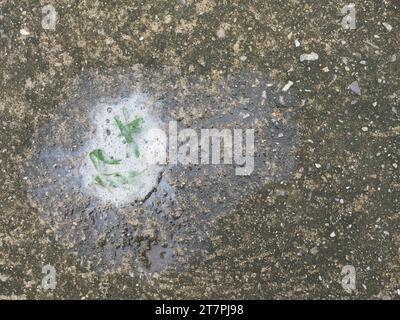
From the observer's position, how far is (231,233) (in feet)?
6.93

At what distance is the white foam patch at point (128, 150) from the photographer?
83.4 inches

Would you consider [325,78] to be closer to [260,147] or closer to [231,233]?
[260,147]

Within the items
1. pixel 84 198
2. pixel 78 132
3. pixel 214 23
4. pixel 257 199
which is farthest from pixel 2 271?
pixel 214 23

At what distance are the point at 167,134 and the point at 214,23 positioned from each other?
609 millimetres

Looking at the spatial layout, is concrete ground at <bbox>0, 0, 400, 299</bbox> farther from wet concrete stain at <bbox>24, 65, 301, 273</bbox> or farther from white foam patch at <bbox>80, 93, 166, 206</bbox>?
white foam patch at <bbox>80, 93, 166, 206</bbox>

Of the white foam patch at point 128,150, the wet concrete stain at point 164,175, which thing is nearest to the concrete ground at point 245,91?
the wet concrete stain at point 164,175

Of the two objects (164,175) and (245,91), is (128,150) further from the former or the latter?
(245,91)

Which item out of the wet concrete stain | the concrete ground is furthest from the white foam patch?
the concrete ground

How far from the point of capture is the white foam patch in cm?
212

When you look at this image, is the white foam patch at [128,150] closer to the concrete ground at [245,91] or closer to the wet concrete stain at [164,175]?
the wet concrete stain at [164,175]

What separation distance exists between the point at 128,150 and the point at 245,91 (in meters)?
0.66

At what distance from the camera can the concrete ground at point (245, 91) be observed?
2076mm

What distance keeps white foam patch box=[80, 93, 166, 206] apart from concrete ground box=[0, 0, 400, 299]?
0.50 ft

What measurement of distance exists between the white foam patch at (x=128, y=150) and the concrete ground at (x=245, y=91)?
0.50 feet
